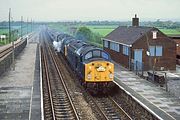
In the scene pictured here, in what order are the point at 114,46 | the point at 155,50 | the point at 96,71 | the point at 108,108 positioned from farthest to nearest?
the point at 114,46, the point at 155,50, the point at 96,71, the point at 108,108

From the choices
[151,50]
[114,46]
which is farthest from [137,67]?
[114,46]

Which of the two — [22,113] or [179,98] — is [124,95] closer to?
[179,98]

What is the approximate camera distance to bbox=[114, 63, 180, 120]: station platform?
65.0ft

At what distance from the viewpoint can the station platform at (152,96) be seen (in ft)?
65.0

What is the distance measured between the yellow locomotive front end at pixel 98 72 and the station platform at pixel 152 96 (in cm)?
211

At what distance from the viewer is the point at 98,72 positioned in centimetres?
2486

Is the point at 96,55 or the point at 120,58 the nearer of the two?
the point at 96,55

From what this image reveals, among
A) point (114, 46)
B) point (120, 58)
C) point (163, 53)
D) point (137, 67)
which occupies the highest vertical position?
point (114, 46)

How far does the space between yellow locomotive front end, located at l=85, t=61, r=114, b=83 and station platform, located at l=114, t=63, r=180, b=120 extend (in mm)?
2105

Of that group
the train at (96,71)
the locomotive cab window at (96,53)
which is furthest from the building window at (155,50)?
the locomotive cab window at (96,53)

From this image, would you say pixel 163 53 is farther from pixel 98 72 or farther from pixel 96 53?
pixel 98 72

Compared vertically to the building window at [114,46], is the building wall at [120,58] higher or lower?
lower

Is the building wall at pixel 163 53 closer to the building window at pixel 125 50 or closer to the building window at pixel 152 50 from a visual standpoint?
the building window at pixel 152 50

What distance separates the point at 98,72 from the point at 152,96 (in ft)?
13.8
